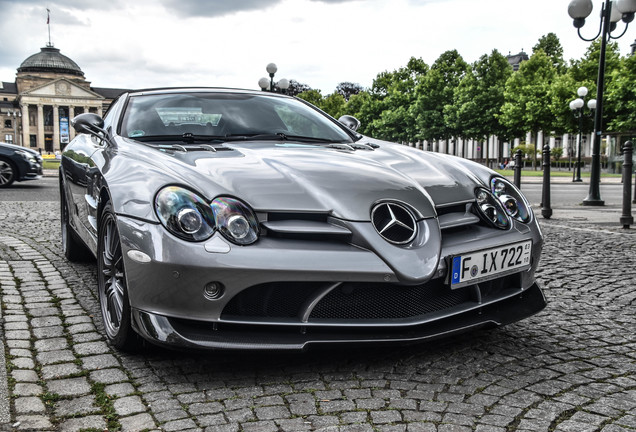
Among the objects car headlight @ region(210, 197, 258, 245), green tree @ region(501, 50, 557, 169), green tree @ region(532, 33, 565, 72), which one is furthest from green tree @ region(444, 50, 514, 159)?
car headlight @ region(210, 197, 258, 245)

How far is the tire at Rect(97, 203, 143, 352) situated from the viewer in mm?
2885

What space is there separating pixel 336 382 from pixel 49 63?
137841 millimetres

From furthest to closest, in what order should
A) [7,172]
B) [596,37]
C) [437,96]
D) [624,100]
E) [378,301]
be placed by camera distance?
[437,96] < [624,100] < [7,172] < [596,37] < [378,301]

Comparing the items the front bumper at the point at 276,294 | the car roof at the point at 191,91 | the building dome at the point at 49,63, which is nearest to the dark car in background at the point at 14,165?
the car roof at the point at 191,91

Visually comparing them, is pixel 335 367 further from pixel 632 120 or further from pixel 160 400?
pixel 632 120

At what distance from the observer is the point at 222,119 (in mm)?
3922

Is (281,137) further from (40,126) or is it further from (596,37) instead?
(40,126)

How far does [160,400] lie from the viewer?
248cm

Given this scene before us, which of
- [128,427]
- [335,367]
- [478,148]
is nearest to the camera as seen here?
[128,427]

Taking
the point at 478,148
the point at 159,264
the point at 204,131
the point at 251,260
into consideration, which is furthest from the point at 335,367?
the point at 478,148

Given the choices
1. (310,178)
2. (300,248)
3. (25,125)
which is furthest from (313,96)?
(300,248)

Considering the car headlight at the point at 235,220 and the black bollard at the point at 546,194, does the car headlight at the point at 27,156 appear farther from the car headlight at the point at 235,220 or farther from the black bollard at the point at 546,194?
the car headlight at the point at 235,220

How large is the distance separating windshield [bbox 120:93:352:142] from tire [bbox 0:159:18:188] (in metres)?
11.8

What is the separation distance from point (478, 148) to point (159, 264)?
71687mm
